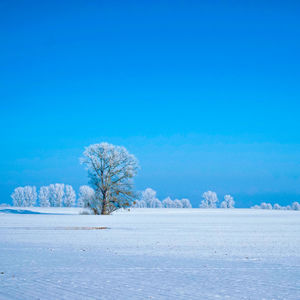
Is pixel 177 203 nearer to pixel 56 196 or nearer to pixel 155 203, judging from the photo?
pixel 155 203

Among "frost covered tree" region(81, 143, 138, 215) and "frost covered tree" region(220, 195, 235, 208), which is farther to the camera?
"frost covered tree" region(220, 195, 235, 208)

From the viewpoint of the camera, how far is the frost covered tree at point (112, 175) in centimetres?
5603

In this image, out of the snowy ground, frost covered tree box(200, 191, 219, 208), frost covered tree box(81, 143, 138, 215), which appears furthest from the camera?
frost covered tree box(200, 191, 219, 208)

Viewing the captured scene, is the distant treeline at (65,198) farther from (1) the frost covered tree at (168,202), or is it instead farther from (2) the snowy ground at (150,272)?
(2) the snowy ground at (150,272)

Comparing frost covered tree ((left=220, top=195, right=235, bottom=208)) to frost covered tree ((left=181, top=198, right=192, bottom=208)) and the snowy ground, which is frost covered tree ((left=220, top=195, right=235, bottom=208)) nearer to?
frost covered tree ((left=181, top=198, right=192, bottom=208))

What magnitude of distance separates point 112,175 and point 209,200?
233 ft

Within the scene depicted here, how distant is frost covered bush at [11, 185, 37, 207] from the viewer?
12600 centimetres

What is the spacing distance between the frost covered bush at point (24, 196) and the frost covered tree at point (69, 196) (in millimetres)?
9895

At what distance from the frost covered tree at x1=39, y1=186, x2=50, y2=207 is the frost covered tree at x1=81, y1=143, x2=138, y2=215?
73.2 meters

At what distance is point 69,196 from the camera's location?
126562mm

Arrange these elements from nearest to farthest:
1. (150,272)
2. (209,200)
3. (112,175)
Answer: (150,272) → (112,175) → (209,200)

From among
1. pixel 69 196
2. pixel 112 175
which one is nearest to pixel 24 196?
pixel 69 196

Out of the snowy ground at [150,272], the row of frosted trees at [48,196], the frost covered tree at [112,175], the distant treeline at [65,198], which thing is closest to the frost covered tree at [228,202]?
the distant treeline at [65,198]

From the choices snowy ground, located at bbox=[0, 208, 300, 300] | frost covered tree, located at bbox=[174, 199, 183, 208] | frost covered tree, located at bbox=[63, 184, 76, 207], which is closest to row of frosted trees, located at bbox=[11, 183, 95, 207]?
frost covered tree, located at bbox=[63, 184, 76, 207]
